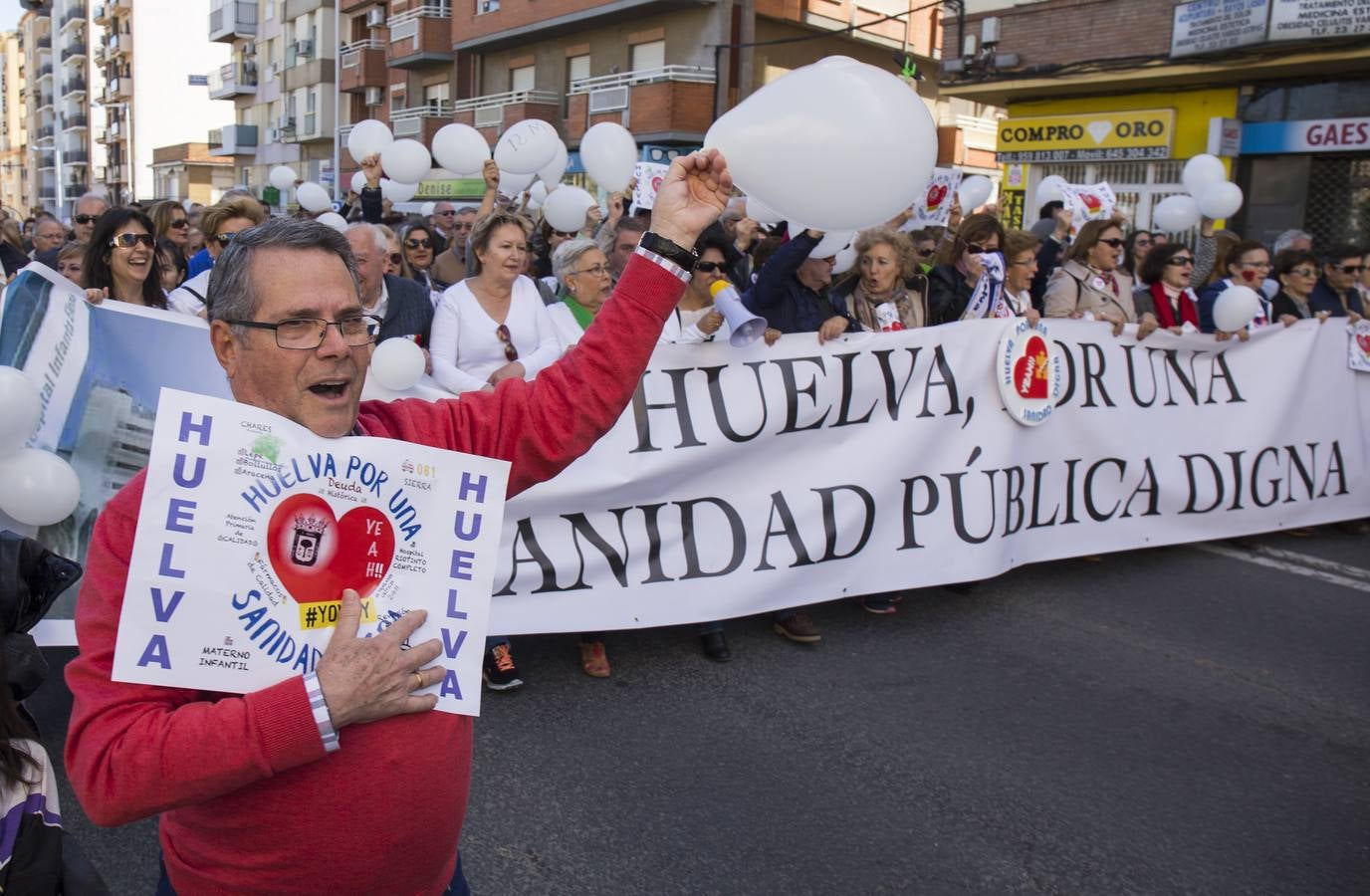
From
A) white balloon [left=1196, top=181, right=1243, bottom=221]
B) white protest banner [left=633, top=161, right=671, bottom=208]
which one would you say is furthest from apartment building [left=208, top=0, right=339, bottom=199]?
white balloon [left=1196, top=181, right=1243, bottom=221]

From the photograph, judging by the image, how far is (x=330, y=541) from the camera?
1.57 m

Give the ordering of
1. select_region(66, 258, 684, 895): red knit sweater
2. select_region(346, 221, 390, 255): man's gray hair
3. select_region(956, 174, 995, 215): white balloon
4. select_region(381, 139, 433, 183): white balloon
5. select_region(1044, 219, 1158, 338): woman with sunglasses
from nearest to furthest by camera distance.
A: select_region(66, 258, 684, 895): red knit sweater → select_region(346, 221, 390, 255): man's gray hair → select_region(1044, 219, 1158, 338): woman with sunglasses → select_region(381, 139, 433, 183): white balloon → select_region(956, 174, 995, 215): white balloon

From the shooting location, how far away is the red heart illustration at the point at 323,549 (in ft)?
5.07

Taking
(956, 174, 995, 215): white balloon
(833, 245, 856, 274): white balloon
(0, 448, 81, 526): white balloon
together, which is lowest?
(0, 448, 81, 526): white balloon

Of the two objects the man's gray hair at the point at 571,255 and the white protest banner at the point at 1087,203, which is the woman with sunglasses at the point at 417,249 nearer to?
the man's gray hair at the point at 571,255

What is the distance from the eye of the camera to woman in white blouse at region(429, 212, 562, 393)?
5023 millimetres

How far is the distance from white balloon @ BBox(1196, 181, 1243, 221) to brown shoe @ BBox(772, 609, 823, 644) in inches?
262

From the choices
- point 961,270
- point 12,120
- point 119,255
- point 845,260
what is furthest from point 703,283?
point 12,120

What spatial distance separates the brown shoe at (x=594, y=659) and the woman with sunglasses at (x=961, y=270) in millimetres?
2764

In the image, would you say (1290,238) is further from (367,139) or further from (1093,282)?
(367,139)

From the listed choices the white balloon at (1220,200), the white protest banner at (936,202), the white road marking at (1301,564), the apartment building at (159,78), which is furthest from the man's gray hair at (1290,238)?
the apartment building at (159,78)

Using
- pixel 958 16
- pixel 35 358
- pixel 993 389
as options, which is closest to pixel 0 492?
pixel 35 358

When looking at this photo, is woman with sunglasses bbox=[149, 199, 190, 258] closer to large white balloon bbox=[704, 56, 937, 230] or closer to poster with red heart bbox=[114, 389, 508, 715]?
large white balloon bbox=[704, 56, 937, 230]

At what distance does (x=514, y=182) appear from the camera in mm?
10289
